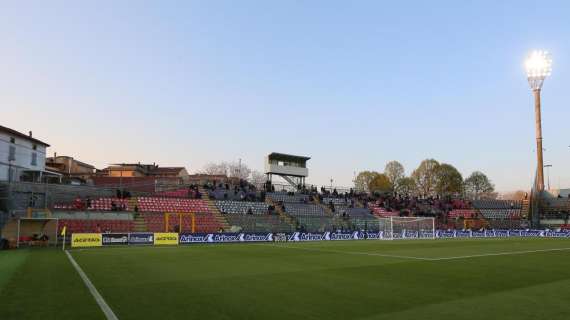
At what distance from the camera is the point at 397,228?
54500 mm

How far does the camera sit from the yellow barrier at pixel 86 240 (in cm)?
3262

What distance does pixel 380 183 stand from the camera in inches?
4392

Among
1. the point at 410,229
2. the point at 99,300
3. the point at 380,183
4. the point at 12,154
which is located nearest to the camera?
the point at 99,300

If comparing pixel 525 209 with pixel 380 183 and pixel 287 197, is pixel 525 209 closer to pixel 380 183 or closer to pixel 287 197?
pixel 380 183

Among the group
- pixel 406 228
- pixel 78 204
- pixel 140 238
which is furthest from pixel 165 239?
pixel 406 228

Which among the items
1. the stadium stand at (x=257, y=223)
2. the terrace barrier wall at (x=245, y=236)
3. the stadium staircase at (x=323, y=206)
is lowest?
the terrace barrier wall at (x=245, y=236)

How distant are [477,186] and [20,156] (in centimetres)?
10511

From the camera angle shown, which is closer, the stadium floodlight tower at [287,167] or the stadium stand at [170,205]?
the stadium stand at [170,205]

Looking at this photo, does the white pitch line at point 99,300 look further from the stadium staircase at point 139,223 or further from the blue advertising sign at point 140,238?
the stadium staircase at point 139,223

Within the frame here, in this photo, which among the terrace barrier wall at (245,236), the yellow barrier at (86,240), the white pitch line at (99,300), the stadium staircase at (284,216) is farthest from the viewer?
the stadium staircase at (284,216)

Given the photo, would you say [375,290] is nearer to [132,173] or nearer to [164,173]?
[132,173]

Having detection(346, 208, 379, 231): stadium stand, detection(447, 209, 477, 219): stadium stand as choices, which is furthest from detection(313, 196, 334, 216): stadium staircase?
detection(447, 209, 477, 219): stadium stand

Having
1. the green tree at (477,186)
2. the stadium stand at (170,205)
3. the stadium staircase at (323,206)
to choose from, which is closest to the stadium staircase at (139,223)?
the stadium stand at (170,205)

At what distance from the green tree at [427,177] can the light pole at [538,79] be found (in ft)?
105
